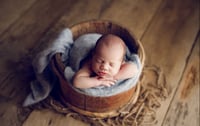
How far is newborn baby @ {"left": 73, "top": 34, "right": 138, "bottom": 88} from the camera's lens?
106 centimetres

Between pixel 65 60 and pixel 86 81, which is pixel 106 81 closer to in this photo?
pixel 86 81

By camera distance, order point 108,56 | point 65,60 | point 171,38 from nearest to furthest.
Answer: point 108,56, point 65,60, point 171,38

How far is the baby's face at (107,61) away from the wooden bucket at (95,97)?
8 cm

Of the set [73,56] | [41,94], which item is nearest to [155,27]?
[73,56]

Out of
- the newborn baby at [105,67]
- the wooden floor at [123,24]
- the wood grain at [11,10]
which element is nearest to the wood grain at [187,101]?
the wooden floor at [123,24]

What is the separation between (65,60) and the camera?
121 cm

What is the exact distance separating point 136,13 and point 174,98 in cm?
43

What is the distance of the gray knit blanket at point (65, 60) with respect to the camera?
3.70 ft

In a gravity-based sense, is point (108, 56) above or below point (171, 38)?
below

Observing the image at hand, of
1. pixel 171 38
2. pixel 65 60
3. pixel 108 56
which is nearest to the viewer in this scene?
pixel 108 56

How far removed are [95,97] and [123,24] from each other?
0.48 meters

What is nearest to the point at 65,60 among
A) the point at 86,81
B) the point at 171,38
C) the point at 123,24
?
the point at 86,81

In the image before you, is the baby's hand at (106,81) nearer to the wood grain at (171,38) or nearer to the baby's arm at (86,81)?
the baby's arm at (86,81)

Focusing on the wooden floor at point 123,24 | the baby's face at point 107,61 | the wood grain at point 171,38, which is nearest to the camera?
the baby's face at point 107,61
